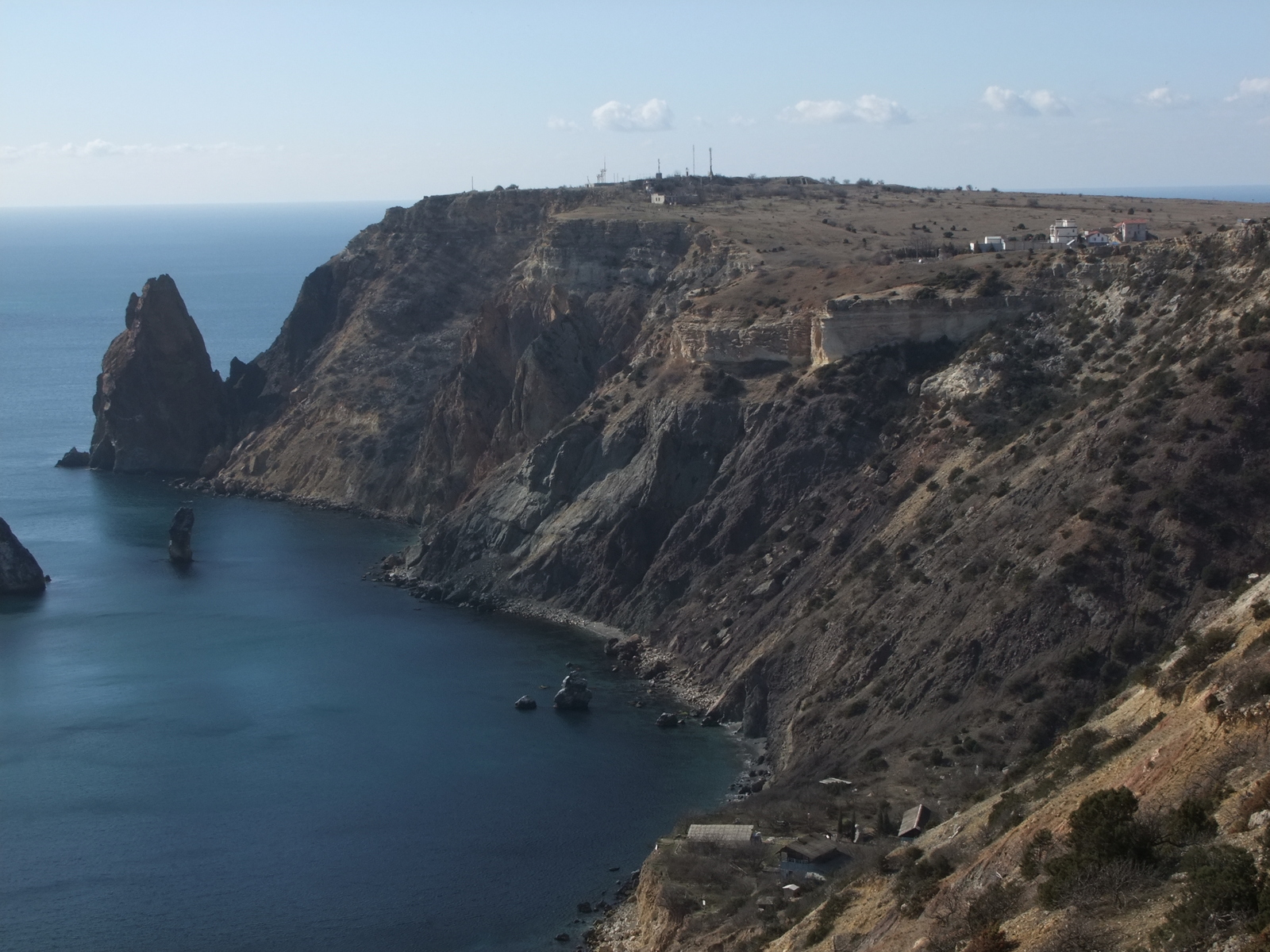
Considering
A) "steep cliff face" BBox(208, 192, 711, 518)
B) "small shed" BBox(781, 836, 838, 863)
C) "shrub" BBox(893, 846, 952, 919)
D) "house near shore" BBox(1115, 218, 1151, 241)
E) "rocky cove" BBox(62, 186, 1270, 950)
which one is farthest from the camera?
"steep cliff face" BBox(208, 192, 711, 518)

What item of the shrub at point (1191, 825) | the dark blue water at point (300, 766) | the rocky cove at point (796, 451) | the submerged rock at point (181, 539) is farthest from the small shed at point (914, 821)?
the submerged rock at point (181, 539)

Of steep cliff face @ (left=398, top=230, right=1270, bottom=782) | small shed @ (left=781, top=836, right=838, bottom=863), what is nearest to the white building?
steep cliff face @ (left=398, top=230, right=1270, bottom=782)

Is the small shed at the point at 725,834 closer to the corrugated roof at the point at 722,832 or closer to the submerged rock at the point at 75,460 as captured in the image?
the corrugated roof at the point at 722,832

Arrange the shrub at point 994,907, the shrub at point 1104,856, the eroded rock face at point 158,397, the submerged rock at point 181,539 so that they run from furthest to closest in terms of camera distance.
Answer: the eroded rock face at point 158,397
the submerged rock at point 181,539
the shrub at point 994,907
the shrub at point 1104,856

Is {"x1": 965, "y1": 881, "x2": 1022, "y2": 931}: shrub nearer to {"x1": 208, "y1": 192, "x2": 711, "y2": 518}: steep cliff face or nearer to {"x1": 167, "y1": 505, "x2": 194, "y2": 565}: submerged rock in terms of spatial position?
{"x1": 208, "y1": 192, "x2": 711, "y2": 518}: steep cliff face

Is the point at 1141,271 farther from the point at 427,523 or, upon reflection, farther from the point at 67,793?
the point at 67,793

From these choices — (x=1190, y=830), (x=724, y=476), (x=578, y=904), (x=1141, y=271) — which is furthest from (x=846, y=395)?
(x=1190, y=830)

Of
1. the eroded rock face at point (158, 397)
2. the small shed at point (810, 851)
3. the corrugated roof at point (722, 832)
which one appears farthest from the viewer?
the eroded rock face at point (158, 397)
